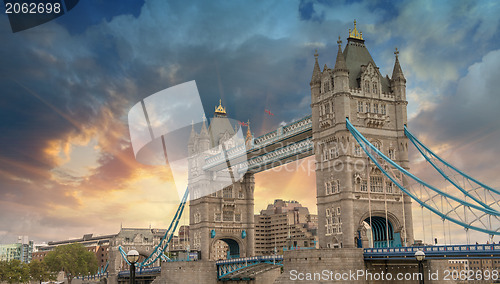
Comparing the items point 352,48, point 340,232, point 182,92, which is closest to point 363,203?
point 340,232

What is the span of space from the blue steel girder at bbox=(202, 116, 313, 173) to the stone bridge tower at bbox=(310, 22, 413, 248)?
5829mm

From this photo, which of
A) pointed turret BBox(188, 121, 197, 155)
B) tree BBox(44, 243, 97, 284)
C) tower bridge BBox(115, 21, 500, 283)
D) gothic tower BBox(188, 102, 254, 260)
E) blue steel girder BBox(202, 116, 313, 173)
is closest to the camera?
tower bridge BBox(115, 21, 500, 283)

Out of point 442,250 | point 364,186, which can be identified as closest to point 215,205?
point 364,186

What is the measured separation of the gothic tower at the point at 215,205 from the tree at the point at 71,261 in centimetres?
6970

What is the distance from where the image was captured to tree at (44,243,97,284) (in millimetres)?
144000

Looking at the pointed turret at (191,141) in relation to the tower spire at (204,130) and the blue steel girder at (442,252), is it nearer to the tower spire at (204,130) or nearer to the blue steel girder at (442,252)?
the tower spire at (204,130)

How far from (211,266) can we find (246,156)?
15.8 m

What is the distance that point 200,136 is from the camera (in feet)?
289

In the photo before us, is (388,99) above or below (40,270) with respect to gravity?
above

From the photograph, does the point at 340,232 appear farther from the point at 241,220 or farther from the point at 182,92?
the point at 241,220

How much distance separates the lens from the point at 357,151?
57.8 m

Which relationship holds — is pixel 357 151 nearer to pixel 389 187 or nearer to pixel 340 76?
pixel 389 187

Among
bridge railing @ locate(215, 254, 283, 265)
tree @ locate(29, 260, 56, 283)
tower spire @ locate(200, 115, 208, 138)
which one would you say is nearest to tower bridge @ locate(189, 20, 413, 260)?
bridge railing @ locate(215, 254, 283, 265)

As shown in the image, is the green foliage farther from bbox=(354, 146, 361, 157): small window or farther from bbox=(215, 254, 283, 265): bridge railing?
bbox=(354, 146, 361, 157): small window
